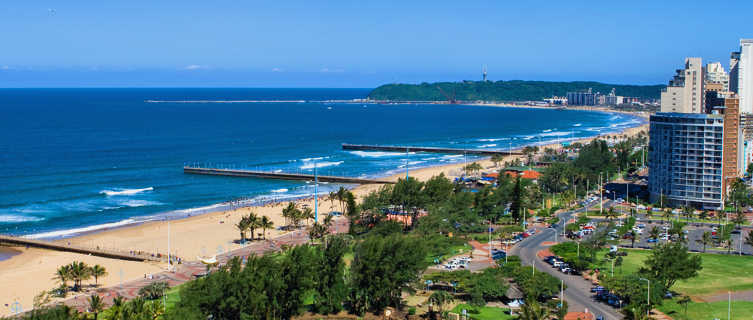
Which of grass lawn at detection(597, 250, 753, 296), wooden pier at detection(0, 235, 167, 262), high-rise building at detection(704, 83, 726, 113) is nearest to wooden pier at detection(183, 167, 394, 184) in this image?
high-rise building at detection(704, 83, 726, 113)

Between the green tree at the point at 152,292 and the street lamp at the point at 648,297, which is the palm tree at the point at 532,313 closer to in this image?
the street lamp at the point at 648,297

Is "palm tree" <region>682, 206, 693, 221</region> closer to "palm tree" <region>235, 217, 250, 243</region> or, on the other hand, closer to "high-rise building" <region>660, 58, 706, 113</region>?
"high-rise building" <region>660, 58, 706, 113</region>


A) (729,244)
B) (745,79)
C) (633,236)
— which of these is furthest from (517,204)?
(745,79)

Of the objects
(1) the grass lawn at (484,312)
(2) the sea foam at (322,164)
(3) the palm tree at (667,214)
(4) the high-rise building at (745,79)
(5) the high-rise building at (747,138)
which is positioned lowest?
(1) the grass lawn at (484,312)

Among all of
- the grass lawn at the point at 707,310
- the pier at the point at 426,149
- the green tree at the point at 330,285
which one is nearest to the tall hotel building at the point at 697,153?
the grass lawn at the point at 707,310

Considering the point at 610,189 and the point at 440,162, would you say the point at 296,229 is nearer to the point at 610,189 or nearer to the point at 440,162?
the point at 610,189

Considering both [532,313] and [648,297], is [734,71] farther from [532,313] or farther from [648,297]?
[532,313]
